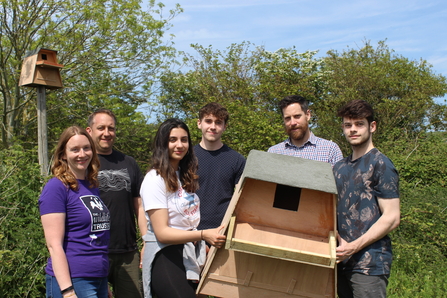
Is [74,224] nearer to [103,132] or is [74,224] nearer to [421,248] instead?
[103,132]

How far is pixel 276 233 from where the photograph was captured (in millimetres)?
2738

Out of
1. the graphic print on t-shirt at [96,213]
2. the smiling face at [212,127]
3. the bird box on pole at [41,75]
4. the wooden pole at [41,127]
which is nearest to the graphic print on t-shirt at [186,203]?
the graphic print on t-shirt at [96,213]

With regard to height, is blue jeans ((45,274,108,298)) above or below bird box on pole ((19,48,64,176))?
below

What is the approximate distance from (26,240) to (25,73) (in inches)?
158

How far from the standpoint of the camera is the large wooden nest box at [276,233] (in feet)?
8.52

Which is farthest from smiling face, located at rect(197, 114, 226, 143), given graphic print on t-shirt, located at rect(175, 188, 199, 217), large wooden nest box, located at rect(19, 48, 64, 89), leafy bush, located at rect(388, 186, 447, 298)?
large wooden nest box, located at rect(19, 48, 64, 89)

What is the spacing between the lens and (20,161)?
16.0 feet

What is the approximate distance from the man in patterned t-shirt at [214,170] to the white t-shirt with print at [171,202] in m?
0.66

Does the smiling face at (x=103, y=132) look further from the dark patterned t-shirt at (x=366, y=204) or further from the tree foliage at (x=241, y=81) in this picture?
the tree foliage at (x=241, y=81)

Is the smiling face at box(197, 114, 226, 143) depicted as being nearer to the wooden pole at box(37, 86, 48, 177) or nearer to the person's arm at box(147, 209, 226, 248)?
the person's arm at box(147, 209, 226, 248)

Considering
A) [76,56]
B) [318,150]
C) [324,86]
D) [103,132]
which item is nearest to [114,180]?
[103,132]

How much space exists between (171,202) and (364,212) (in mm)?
1378

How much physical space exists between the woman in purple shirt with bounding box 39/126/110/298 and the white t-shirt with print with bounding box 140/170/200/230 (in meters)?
0.38

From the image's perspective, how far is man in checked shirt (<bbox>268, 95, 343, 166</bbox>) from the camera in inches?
148
